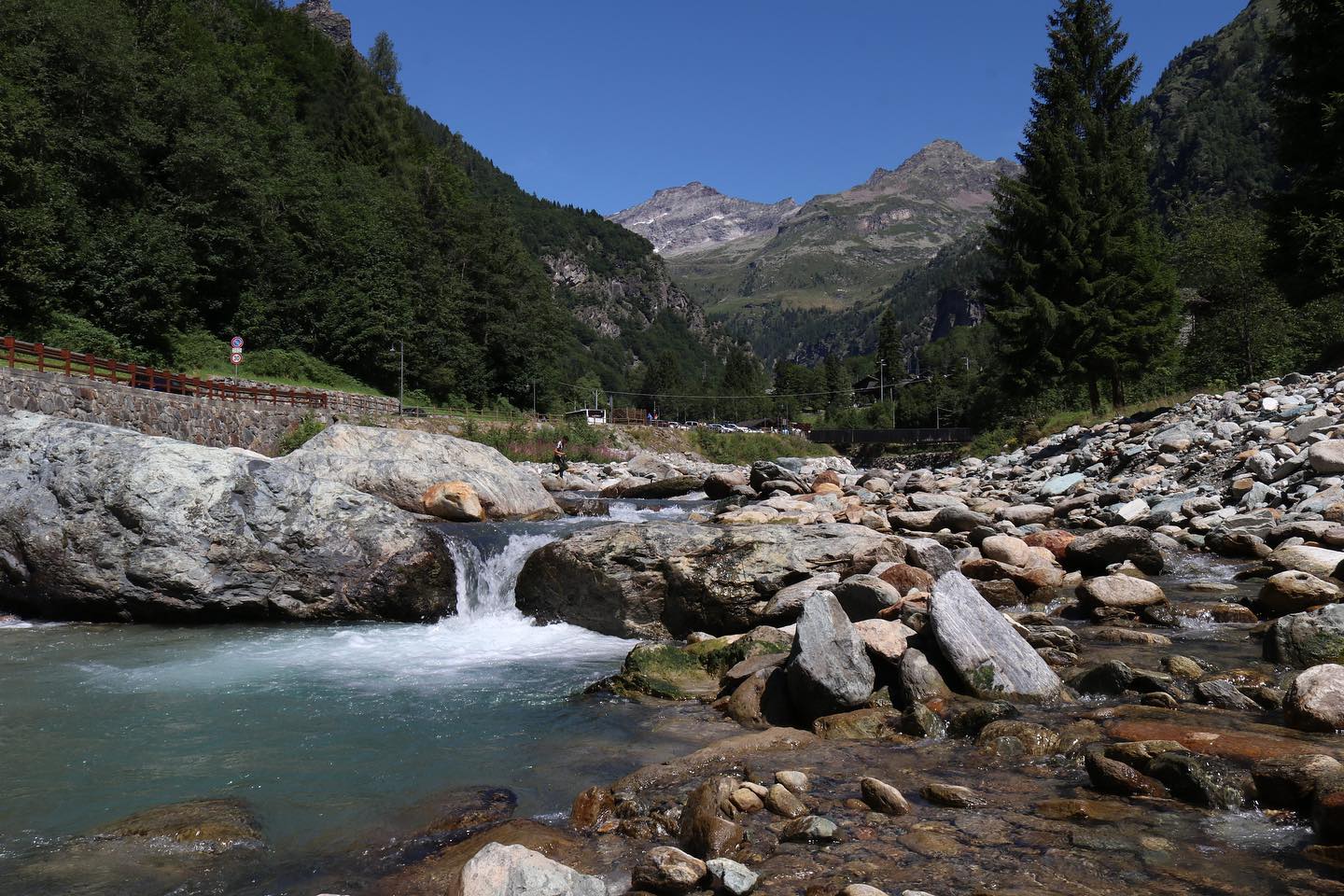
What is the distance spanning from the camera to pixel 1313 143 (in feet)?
78.1

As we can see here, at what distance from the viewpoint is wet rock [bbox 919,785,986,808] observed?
490cm

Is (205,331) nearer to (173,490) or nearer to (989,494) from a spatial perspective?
(173,490)

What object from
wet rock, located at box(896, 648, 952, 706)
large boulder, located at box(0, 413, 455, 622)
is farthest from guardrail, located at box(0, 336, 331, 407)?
wet rock, located at box(896, 648, 952, 706)

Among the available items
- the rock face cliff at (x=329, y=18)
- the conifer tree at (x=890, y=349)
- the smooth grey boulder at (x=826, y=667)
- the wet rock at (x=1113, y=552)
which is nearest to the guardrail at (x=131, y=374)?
the smooth grey boulder at (x=826, y=667)

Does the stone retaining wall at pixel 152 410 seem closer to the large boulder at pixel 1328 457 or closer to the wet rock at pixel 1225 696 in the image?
the wet rock at pixel 1225 696

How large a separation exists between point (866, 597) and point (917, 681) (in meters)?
2.39

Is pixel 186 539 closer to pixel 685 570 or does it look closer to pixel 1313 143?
pixel 685 570

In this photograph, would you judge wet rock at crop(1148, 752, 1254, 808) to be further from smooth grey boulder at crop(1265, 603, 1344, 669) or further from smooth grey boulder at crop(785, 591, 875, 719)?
smooth grey boulder at crop(1265, 603, 1344, 669)

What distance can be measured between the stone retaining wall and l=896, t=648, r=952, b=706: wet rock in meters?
20.6

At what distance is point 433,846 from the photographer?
16.0 feet

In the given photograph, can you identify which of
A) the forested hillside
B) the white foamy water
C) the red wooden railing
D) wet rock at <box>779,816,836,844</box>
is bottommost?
wet rock at <box>779,816,836,844</box>

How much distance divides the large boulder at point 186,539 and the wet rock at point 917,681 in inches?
320

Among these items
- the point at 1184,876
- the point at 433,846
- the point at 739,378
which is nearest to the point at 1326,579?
the point at 1184,876

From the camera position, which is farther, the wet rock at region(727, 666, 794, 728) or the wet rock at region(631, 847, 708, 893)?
the wet rock at region(727, 666, 794, 728)
